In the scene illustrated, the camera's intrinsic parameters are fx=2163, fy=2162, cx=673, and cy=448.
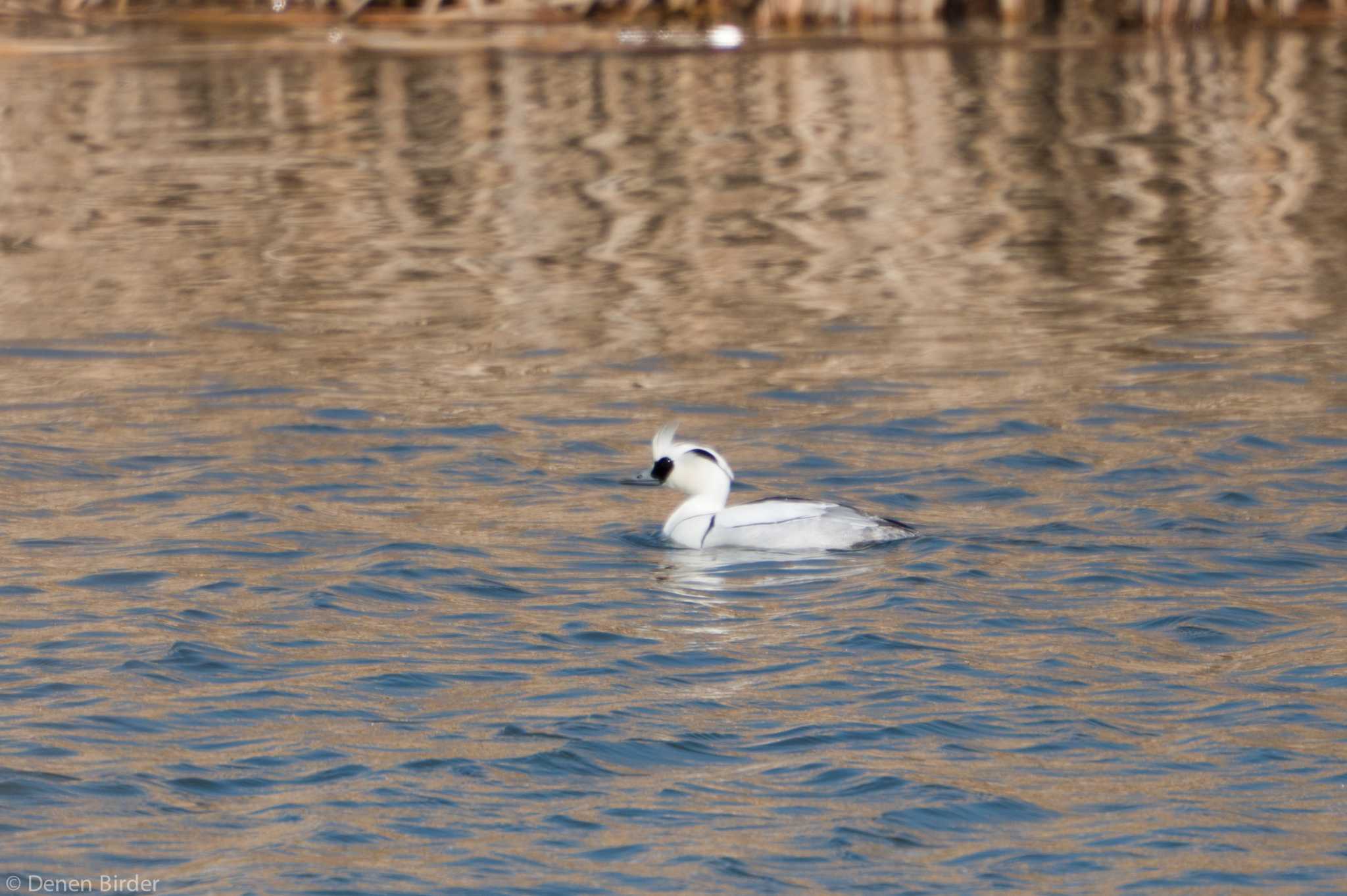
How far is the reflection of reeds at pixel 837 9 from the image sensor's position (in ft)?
106

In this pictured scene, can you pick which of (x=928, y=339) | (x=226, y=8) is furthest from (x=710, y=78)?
(x=928, y=339)

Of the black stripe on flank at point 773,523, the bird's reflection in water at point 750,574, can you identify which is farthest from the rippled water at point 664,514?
the black stripe on flank at point 773,523

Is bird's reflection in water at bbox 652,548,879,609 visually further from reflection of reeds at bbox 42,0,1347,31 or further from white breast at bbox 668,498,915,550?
reflection of reeds at bbox 42,0,1347,31

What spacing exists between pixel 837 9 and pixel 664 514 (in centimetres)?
2223

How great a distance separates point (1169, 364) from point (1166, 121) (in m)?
11.9

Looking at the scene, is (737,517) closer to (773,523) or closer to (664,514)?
(773,523)

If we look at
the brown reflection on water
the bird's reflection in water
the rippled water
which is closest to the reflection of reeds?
the brown reflection on water

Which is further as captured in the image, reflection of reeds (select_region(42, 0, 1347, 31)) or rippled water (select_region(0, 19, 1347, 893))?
reflection of reeds (select_region(42, 0, 1347, 31))

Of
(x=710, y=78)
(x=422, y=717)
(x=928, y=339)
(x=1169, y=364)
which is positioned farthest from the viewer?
(x=710, y=78)

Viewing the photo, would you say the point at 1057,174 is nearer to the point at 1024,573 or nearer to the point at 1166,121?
the point at 1166,121

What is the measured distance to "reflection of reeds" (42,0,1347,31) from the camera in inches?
1272

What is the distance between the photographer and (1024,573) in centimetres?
928

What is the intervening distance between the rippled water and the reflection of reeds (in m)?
9.54

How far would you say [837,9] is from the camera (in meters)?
32.4
